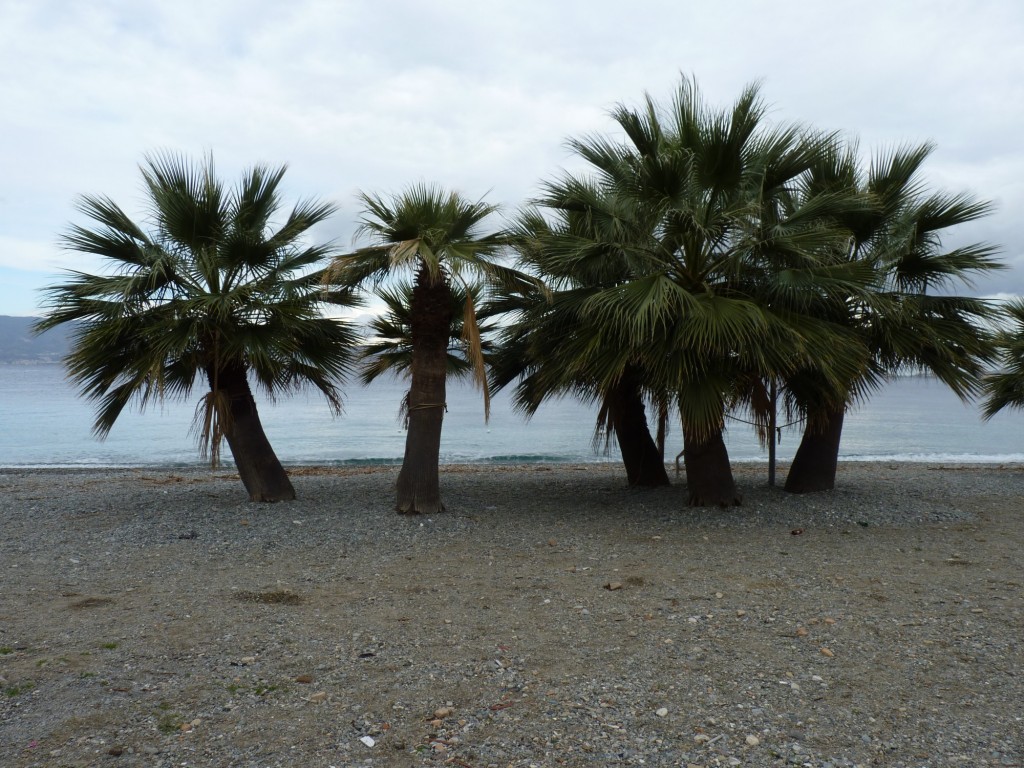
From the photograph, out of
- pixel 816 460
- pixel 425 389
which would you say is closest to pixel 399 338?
pixel 425 389

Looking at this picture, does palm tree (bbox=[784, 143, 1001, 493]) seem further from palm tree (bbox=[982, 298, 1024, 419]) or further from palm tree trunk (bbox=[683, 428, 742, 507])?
palm tree (bbox=[982, 298, 1024, 419])

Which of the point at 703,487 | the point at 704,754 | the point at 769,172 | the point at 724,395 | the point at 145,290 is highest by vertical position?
the point at 769,172

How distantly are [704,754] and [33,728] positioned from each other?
3545mm

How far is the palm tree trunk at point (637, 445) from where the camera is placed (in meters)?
12.8

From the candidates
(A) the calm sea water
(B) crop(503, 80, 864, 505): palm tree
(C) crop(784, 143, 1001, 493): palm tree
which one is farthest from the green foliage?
(A) the calm sea water

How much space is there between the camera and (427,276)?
10797 mm

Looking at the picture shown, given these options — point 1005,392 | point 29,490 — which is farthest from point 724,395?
point 29,490

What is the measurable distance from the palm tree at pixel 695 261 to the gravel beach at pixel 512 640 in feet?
6.75

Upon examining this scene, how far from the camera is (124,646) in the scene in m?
5.45

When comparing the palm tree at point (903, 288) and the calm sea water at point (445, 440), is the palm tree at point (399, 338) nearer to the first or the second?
the palm tree at point (903, 288)

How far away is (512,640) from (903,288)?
8.79m

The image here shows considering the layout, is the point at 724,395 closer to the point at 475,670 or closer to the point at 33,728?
the point at 475,670

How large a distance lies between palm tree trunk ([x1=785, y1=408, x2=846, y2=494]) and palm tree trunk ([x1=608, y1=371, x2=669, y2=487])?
2140mm

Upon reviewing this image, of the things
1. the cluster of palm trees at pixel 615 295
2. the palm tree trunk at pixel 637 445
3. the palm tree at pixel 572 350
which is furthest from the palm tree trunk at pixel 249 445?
the palm tree trunk at pixel 637 445
